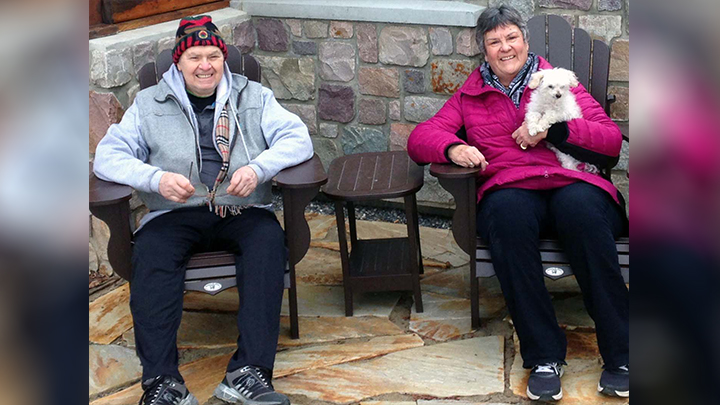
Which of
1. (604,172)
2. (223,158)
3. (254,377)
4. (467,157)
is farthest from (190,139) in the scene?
(604,172)

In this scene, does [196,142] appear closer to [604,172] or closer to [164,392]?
[164,392]

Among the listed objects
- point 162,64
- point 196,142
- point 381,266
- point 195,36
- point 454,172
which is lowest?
point 381,266

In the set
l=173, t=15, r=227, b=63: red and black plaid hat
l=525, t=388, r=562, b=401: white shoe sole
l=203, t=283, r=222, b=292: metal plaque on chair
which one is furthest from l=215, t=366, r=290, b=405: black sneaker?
l=173, t=15, r=227, b=63: red and black plaid hat

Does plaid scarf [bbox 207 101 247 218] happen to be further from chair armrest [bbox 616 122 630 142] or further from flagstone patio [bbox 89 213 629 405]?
chair armrest [bbox 616 122 630 142]

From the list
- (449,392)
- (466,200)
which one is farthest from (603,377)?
(466,200)

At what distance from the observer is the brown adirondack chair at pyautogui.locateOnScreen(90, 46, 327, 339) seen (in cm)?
263

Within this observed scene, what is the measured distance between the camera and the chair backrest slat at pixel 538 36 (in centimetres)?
328

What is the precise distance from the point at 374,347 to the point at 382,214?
1.44 meters

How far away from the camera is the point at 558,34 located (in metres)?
3.27

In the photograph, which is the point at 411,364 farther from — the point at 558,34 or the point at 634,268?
the point at 634,268

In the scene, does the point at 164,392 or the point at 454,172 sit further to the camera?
the point at 454,172

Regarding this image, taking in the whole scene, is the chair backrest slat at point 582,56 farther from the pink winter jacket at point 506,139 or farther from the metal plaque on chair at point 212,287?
the metal plaque on chair at point 212,287

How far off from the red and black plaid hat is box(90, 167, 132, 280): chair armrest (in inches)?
21.0

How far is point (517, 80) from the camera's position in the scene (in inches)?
115
